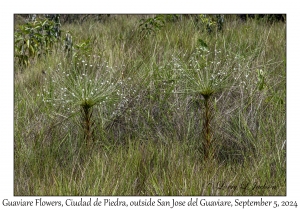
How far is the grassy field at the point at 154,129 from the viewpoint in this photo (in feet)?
8.79

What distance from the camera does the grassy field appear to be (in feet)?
8.79

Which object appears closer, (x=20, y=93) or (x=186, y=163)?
(x=186, y=163)

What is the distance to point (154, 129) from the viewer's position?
3.46 meters

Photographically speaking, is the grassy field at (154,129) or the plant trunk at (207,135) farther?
the plant trunk at (207,135)

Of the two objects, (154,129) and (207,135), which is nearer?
(207,135)

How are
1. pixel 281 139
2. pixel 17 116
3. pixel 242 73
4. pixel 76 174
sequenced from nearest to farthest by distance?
pixel 76 174 → pixel 281 139 → pixel 17 116 → pixel 242 73

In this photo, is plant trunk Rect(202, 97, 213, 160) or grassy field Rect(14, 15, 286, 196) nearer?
grassy field Rect(14, 15, 286, 196)

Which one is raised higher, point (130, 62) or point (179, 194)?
point (130, 62)

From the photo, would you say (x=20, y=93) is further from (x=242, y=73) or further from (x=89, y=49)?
(x=242, y=73)
